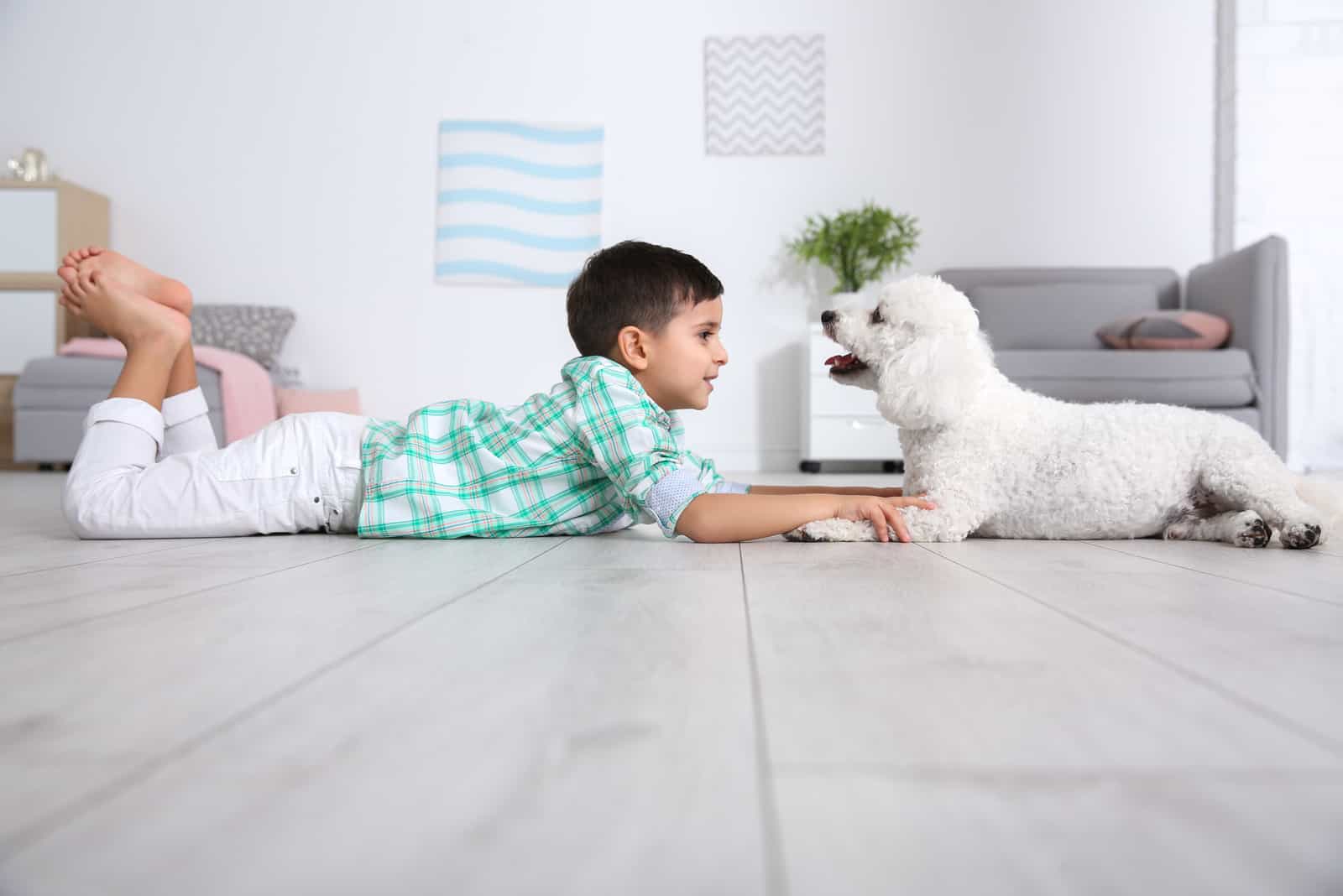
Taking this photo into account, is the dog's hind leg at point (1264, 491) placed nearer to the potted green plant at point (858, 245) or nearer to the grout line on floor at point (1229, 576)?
the grout line on floor at point (1229, 576)

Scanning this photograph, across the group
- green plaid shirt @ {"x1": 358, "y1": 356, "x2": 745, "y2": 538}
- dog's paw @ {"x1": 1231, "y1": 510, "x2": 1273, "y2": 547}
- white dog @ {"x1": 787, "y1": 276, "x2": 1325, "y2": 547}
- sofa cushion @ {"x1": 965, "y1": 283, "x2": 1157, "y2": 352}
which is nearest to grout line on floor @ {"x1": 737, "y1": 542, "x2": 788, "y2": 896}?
green plaid shirt @ {"x1": 358, "y1": 356, "x2": 745, "y2": 538}

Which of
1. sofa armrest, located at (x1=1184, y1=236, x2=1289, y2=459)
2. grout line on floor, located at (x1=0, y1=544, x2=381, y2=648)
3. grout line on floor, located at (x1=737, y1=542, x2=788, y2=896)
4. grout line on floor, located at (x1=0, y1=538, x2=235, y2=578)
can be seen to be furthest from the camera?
sofa armrest, located at (x1=1184, y1=236, x2=1289, y2=459)

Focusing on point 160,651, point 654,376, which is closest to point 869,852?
point 160,651

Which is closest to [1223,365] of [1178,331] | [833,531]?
[1178,331]

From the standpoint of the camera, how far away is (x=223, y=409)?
3.46 metres

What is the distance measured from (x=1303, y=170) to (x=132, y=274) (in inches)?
183

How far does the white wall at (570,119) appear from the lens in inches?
162

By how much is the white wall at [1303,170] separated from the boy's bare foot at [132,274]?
14.1 ft

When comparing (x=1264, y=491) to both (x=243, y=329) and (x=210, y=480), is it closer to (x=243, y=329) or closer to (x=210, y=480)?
(x=210, y=480)

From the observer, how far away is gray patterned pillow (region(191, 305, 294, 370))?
156 inches

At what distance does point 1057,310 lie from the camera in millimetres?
3717

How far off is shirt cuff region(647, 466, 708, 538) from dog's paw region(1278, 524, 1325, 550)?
819 millimetres

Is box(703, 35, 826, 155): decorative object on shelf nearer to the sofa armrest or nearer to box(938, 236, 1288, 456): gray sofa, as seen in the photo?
box(938, 236, 1288, 456): gray sofa

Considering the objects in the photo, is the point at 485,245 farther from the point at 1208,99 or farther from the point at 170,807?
the point at 170,807
